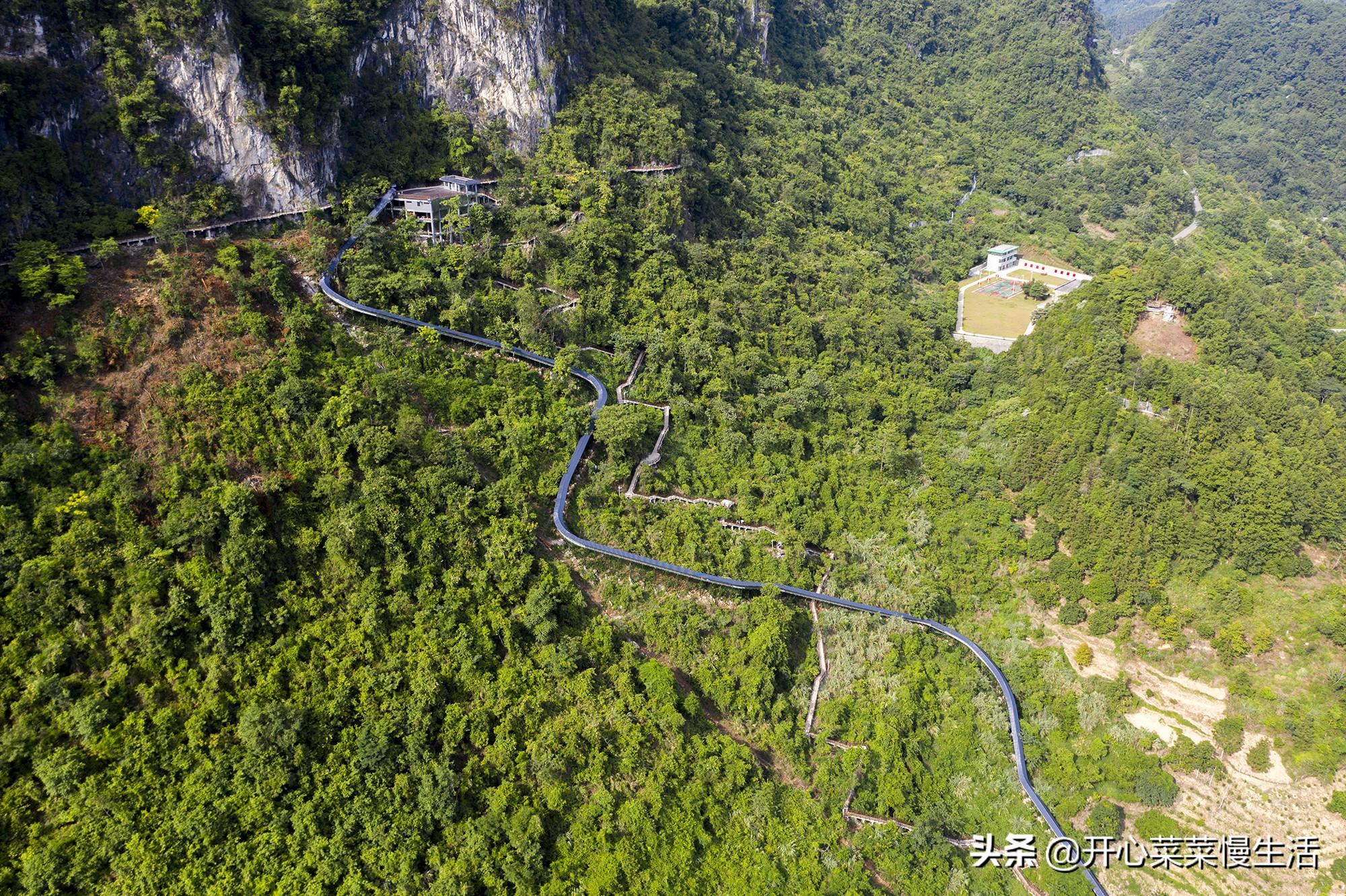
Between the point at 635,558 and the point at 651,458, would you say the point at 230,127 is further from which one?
the point at 635,558

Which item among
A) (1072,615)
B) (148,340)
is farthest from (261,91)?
(1072,615)

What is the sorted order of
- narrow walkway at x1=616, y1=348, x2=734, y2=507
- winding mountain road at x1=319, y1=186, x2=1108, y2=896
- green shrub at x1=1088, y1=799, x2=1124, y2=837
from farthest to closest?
narrow walkway at x1=616, y1=348, x2=734, y2=507, winding mountain road at x1=319, y1=186, x2=1108, y2=896, green shrub at x1=1088, y1=799, x2=1124, y2=837

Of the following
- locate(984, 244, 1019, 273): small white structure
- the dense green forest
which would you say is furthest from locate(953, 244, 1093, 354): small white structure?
the dense green forest

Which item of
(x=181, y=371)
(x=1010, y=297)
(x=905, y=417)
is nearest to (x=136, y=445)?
(x=181, y=371)

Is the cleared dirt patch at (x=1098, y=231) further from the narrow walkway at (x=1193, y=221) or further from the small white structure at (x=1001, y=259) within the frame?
the small white structure at (x=1001, y=259)

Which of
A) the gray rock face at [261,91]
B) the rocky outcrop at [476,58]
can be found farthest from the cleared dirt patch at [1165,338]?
the gray rock face at [261,91]

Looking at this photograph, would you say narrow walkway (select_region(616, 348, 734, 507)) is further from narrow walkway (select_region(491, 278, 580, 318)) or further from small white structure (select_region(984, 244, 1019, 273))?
small white structure (select_region(984, 244, 1019, 273))

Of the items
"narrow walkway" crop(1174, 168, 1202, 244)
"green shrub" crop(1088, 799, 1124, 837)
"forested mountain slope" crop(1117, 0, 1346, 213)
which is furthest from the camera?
"forested mountain slope" crop(1117, 0, 1346, 213)
